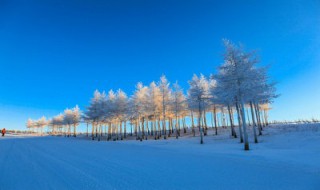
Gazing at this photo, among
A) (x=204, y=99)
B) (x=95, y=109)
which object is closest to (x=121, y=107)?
(x=95, y=109)

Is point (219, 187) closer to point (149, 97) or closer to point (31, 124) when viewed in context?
point (149, 97)

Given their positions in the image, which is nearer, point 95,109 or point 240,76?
point 240,76

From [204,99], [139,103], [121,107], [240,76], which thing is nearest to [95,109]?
[121,107]

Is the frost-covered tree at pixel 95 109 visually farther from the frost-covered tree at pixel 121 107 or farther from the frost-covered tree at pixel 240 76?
the frost-covered tree at pixel 240 76

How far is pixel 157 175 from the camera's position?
5.92m

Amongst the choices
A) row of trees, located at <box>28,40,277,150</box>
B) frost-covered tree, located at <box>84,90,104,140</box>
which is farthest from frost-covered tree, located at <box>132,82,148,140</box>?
frost-covered tree, located at <box>84,90,104,140</box>

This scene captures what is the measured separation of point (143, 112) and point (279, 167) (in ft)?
101

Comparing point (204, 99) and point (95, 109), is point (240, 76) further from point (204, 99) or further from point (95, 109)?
point (95, 109)

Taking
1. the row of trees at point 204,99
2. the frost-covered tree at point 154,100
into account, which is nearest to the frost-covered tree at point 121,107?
the row of trees at point 204,99

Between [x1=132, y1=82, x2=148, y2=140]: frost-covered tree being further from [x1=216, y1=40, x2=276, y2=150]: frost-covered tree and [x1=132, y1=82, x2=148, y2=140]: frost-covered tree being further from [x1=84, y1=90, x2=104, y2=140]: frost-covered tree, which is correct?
[x1=216, y1=40, x2=276, y2=150]: frost-covered tree

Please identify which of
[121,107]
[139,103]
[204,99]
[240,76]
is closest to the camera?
[240,76]

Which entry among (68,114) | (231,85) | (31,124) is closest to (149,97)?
(231,85)

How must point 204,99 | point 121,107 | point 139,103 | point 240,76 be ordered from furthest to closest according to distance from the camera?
point 121,107
point 139,103
point 204,99
point 240,76

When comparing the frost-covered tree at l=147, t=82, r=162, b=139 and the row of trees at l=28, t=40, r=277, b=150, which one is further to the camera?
the frost-covered tree at l=147, t=82, r=162, b=139
